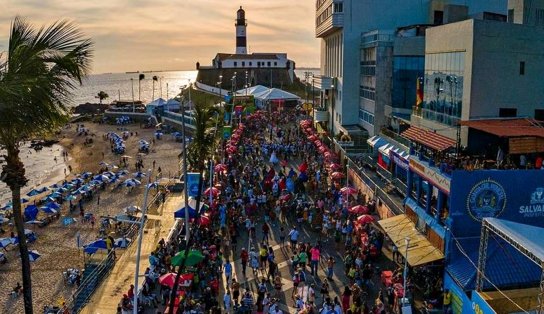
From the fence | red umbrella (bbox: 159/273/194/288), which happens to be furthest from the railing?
the fence

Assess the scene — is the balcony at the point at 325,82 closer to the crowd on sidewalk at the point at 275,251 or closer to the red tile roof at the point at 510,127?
the crowd on sidewalk at the point at 275,251

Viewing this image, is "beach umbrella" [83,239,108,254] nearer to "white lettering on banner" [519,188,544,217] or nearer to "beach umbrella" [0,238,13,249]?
Answer: "beach umbrella" [0,238,13,249]

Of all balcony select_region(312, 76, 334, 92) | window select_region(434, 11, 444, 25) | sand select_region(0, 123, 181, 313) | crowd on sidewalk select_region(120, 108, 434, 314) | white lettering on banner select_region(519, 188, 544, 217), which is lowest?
sand select_region(0, 123, 181, 313)

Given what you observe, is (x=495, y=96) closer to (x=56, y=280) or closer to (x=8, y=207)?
(x=56, y=280)

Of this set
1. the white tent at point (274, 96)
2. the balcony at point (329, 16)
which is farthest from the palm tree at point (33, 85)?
the white tent at point (274, 96)

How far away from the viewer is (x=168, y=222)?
30.2 m

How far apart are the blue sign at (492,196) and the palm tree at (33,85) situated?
12811mm

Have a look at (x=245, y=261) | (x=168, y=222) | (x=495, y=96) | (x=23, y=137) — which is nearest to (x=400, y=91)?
(x=495, y=96)

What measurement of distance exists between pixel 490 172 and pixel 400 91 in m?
19.1

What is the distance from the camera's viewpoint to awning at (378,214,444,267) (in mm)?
18078

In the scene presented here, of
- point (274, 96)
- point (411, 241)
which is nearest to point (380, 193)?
point (411, 241)

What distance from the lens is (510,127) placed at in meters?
20.2

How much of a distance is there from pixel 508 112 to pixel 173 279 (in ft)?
51.6

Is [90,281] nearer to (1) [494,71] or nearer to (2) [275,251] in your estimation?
(2) [275,251]
